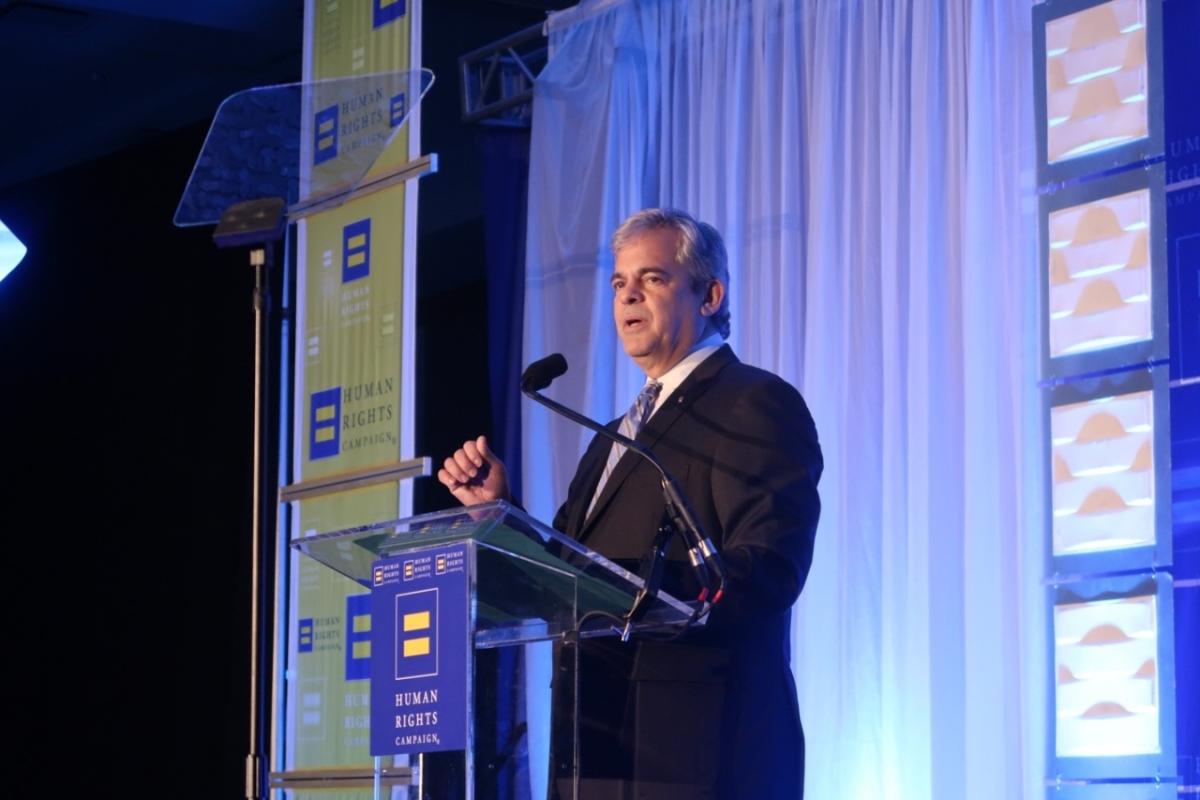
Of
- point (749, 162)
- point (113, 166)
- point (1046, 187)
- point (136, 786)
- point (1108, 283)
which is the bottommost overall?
point (136, 786)

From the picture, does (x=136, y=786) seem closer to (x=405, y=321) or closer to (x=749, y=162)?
(x=405, y=321)

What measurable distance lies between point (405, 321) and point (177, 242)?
8.98ft

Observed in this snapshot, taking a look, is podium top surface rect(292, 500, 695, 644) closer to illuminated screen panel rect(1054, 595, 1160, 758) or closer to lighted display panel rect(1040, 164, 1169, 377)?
illuminated screen panel rect(1054, 595, 1160, 758)

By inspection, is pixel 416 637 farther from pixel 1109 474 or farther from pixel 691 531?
pixel 1109 474

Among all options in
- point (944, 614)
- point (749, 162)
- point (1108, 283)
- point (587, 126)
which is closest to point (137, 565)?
point (587, 126)

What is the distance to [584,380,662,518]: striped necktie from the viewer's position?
8.87 feet

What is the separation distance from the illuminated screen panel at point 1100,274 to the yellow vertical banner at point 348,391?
1707 mm

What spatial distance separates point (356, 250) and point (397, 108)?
959 millimetres

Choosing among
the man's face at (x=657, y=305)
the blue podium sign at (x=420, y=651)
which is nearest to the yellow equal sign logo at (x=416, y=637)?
the blue podium sign at (x=420, y=651)

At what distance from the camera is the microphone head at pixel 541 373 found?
7.38 feet

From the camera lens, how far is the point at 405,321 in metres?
4.47

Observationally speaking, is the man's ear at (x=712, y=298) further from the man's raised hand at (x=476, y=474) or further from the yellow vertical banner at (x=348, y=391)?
the yellow vertical banner at (x=348, y=391)

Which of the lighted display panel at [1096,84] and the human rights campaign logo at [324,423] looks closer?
the lighted display panel at [1096,84]

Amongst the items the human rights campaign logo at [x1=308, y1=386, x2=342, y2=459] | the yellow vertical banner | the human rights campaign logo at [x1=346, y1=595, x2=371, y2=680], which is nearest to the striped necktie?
the yellow vertical banner
